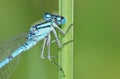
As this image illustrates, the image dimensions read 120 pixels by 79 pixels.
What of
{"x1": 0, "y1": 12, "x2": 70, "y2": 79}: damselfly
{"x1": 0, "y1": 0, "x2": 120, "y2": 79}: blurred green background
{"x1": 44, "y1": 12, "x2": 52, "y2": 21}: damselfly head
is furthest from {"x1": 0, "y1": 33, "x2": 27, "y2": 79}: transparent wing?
{"x1": 44, "y1": 12, "x2": 52, "y2": 21}: damselfly head

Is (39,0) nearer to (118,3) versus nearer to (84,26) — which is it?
(84,26)

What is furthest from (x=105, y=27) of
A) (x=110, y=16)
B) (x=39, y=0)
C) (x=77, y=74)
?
(x=39, y=0)

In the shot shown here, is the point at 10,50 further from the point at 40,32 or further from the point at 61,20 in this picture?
the point at 61,20

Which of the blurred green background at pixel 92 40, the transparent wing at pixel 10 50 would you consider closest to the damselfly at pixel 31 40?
the transparent wing at pixel 10 50

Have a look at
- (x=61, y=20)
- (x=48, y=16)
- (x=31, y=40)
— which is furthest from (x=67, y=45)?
(x=31, y=40)

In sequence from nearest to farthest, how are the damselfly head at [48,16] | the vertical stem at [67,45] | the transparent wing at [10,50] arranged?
the vertical stem at [67,45] → the damselfly head at [48,16] → the transparent wing at [10,50]

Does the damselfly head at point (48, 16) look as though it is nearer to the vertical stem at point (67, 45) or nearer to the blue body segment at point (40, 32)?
the blue body segment at point (40, 32)

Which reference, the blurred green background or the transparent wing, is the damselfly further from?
the blurred green background
